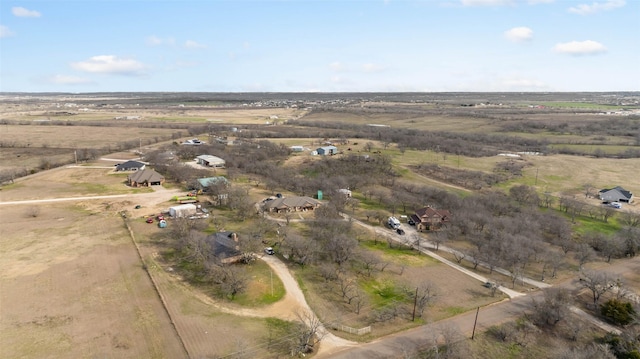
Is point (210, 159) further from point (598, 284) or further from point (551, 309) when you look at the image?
Answer: point (598, 284)

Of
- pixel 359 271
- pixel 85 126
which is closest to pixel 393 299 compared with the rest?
pixel 359 271

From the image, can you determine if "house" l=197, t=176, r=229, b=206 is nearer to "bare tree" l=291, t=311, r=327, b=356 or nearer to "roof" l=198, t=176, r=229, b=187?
"roof" l=198, t=176, r=229, b=187

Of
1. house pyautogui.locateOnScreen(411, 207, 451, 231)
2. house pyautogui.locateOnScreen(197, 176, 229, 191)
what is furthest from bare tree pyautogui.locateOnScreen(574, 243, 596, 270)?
house pyautogui.locateOnScreen(197, 176, 229, 191)

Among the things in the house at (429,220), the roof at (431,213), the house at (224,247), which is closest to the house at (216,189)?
the house at (224,247)

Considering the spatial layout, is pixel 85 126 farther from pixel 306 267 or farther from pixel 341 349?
pixel 341 349

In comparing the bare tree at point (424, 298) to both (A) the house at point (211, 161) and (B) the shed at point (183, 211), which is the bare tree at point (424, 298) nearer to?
(B) the shed at point (183, 211)
